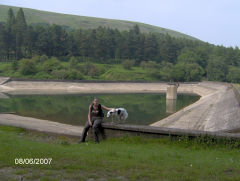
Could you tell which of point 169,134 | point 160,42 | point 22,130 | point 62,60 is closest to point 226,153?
point 169,134

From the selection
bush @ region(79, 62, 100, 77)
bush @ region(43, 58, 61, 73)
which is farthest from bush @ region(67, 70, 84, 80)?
bush @ region(43, 58, 61, 73)

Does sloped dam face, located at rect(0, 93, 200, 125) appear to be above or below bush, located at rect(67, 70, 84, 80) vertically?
below

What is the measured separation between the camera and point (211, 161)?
815 cm

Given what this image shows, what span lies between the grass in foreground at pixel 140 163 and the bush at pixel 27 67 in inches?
3379

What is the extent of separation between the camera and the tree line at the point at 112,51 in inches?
4382

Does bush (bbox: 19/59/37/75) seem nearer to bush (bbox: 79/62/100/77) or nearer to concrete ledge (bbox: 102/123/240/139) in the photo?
bush (bbox: 79/62/100/77)

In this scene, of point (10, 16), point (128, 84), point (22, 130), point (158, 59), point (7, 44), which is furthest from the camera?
point (158, 59)

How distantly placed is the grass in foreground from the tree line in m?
99.7

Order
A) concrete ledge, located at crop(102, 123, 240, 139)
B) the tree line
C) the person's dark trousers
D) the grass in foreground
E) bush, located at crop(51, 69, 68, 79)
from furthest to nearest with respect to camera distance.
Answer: the tree line → bush, located at crop(51, 69, 68, 79) → the person's dark trousers → concrete ledge, located at crop(102, 123, 240, 139) → the grass in foreground

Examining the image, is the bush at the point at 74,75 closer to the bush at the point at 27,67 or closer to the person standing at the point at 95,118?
the bush at the point at 27,67

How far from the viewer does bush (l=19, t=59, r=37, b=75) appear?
297 ft

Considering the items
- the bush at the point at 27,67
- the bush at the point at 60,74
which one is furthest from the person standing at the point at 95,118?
the bush at the point at 27,67

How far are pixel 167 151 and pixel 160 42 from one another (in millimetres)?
135881

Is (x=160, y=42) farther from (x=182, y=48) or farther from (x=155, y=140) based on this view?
(x=155, y=140)
